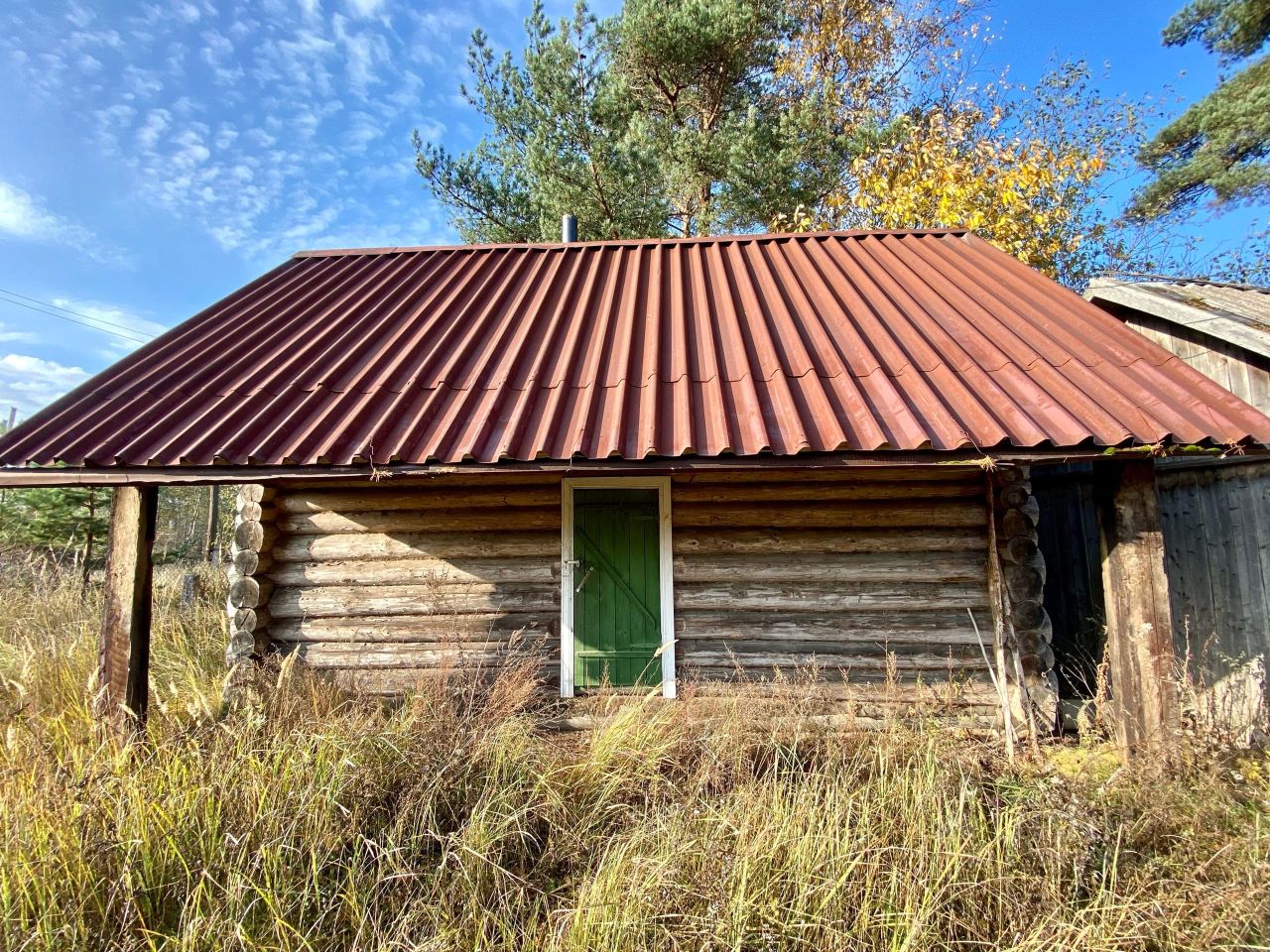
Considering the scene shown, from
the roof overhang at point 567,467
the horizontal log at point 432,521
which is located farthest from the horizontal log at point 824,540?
the roof overhang at point 567,467

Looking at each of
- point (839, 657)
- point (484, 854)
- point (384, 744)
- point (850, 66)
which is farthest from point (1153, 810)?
point (850, 66)

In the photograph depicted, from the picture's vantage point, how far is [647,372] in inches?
206

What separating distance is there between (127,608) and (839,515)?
5747mm

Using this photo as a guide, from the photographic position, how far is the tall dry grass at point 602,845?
2574 millimetres

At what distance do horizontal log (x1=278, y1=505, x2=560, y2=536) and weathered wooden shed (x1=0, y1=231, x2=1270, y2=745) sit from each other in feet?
0.07

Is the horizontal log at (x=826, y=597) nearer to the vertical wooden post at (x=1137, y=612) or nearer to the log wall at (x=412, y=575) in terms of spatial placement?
the vertical wooden post at (x=1137, y=612)

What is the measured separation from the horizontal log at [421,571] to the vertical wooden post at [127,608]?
4.25 feet

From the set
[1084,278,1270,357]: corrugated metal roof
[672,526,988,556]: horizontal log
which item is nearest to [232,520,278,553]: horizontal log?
[672,526,988,556]: horizontal log

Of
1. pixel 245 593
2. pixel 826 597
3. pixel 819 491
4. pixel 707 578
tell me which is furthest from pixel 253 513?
pixel 826 597

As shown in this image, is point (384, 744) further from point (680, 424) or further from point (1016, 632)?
point (1016, 632)

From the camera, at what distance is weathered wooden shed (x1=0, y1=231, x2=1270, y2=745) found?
14.1 ft

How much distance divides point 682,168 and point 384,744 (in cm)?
1409

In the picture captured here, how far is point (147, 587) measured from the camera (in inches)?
187

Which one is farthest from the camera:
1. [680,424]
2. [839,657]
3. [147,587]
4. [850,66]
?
[850,66]
